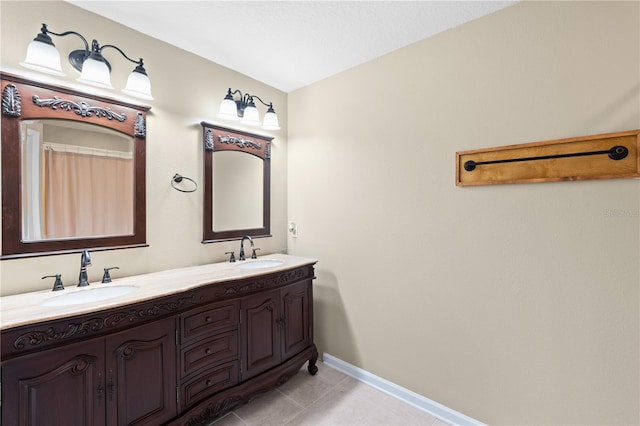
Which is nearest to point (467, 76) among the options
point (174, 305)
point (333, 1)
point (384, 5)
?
point (384, 5)

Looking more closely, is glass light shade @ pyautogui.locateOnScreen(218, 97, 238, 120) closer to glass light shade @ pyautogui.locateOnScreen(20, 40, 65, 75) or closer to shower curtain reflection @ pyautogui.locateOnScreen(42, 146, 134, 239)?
shower curtain reflection @ pyautogui.locateOnScreen(42, 146, 134, 239)

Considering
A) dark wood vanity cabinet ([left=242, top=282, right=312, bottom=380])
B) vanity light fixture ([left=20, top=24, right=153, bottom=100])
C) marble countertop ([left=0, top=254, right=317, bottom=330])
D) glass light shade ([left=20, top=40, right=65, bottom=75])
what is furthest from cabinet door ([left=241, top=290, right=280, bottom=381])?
glass light shade ([left=20, top=40, right=65, bottom=75])

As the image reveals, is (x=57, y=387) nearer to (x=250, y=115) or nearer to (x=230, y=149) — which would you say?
(x=230, y=149)

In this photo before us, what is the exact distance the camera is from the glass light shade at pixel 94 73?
157 centimetres

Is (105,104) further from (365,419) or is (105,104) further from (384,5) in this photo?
(365,419)

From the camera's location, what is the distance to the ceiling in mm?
1659

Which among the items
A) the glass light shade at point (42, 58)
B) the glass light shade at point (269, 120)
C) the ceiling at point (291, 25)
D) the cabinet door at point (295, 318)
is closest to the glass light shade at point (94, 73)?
the glass light shade at point (42, 58)

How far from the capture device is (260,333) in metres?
1.97

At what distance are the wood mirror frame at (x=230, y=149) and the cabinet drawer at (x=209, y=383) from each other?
36.3 inches

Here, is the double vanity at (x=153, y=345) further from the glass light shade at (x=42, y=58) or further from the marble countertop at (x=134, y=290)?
the glass light shade at (x=42, y=58)

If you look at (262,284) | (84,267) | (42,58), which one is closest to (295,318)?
(262,284)

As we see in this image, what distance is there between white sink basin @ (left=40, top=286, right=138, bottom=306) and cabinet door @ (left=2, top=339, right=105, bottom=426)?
31 cm

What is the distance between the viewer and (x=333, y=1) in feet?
5.31

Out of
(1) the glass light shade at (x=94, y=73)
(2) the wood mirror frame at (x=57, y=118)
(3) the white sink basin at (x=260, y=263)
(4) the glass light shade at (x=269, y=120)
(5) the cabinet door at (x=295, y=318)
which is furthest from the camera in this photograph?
(4) the glass light shade at (x=269, y=120)
